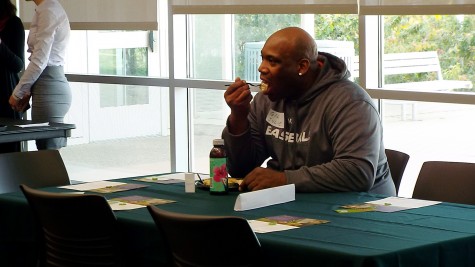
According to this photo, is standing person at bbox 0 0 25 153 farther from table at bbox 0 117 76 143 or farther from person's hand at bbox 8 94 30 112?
table at bbox 0 117 76 143

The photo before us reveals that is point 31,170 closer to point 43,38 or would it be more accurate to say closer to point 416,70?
point 43,38

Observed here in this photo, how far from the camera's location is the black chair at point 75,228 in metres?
2.97

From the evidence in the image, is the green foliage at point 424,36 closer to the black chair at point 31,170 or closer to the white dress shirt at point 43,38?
the white dress shirt at point 43,38

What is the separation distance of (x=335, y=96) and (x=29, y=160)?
1453 millimetres

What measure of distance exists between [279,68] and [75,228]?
1078mm

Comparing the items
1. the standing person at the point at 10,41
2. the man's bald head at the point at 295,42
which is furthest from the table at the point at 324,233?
the standing person at the point at 10,41

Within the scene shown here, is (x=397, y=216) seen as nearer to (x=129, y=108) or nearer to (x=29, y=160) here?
(x=29, y=160)

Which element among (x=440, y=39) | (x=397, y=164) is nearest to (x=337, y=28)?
(x=440, y=39)

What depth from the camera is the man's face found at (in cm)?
365

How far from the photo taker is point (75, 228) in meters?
3.08

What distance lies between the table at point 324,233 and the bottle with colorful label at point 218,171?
1.3 inches

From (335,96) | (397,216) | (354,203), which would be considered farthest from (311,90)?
(397,216)

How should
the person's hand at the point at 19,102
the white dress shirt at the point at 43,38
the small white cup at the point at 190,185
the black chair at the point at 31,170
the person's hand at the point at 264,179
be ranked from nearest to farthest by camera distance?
the person's hand at the point at 264,179, the small white cup at the point at 190,185, the black chair at the point at 31,170, the white dress shirt at the point at 43,38, the person's hand at the point at 19,102

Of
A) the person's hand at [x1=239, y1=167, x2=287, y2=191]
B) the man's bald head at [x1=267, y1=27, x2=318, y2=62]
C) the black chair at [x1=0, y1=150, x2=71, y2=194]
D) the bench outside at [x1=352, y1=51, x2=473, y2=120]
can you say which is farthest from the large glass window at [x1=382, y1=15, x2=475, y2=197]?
the black chair at [x1=0, y1=150, x2=71, y2=194]
